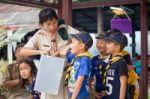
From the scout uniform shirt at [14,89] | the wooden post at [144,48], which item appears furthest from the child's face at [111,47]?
the wooden post at [144,48]

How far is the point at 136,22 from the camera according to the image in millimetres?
5789

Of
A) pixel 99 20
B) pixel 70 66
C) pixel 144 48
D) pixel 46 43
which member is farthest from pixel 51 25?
pixel 99 20

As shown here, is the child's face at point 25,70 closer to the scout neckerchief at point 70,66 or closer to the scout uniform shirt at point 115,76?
the scout neckerchief at point 70,66

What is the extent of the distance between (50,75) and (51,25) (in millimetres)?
466

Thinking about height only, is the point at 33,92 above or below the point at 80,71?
below

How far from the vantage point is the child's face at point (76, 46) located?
142 inches

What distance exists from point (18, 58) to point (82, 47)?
1.01m

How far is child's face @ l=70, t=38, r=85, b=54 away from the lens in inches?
142

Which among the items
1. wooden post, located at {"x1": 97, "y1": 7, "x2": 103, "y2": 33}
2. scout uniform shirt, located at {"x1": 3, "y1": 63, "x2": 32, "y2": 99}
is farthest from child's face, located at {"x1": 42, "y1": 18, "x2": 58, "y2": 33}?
wooden post, located at {"x1": 97, "y1": 7, "x2": 103, "y2": 33}

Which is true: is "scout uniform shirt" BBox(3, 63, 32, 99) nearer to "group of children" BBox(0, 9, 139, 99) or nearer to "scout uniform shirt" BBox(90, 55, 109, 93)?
"group of children" BBox(0, 9, 139, 99)

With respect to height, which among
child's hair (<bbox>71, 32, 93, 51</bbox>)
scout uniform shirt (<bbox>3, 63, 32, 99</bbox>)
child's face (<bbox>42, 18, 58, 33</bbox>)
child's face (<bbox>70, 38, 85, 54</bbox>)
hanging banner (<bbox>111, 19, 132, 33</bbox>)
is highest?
child's face (<bbox>42, 18, 58, 33</bbox>)

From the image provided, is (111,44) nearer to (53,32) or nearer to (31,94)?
(53,32)

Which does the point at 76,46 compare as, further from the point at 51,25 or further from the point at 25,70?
the point at 25,70

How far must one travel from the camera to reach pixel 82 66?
11.6 ft
